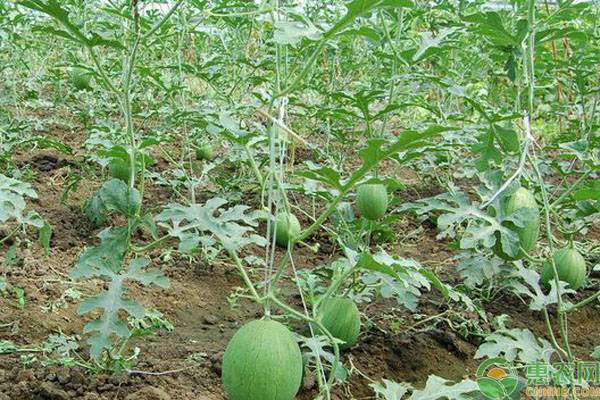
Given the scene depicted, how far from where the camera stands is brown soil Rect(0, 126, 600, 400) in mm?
2268

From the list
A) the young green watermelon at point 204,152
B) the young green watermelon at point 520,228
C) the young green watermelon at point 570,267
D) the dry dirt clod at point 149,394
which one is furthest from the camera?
the young green watermelon at point 204,152

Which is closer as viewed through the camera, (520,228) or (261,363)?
(261,363)

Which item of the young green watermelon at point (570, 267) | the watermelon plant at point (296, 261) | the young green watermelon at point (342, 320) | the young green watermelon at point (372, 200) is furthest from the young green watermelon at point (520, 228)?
the young green watermelon at point (342, 320)

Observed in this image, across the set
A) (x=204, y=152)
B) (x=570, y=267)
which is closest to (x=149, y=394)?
(x=570, y=267)

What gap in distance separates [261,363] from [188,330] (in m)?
1.20

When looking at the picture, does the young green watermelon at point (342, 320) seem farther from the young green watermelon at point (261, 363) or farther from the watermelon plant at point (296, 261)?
the young green watermelon at point (261, 363)

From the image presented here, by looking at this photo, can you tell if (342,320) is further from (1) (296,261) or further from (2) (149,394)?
(1) (296,261)

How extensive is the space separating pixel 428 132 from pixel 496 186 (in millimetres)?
1057

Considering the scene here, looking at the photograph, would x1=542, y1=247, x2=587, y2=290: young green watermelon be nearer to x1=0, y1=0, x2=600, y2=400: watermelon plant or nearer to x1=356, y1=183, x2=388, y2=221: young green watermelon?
x1=0, y1=0, x2=600, y2=400: watermelon plant

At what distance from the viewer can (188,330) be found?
9.62ft

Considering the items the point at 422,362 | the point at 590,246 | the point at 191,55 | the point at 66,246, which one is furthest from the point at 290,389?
the point at 191,55

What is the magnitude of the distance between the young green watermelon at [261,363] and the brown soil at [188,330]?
482mm

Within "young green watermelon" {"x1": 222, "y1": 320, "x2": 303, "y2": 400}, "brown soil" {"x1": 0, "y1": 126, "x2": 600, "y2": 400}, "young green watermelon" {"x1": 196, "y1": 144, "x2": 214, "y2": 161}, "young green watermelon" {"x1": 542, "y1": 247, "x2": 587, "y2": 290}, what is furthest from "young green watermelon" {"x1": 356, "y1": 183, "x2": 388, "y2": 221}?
"young green watermelon" {"x1": 196, "y1": 144, "x2": 214, "y2": 161}

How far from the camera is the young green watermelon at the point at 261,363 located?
1.79 metres
